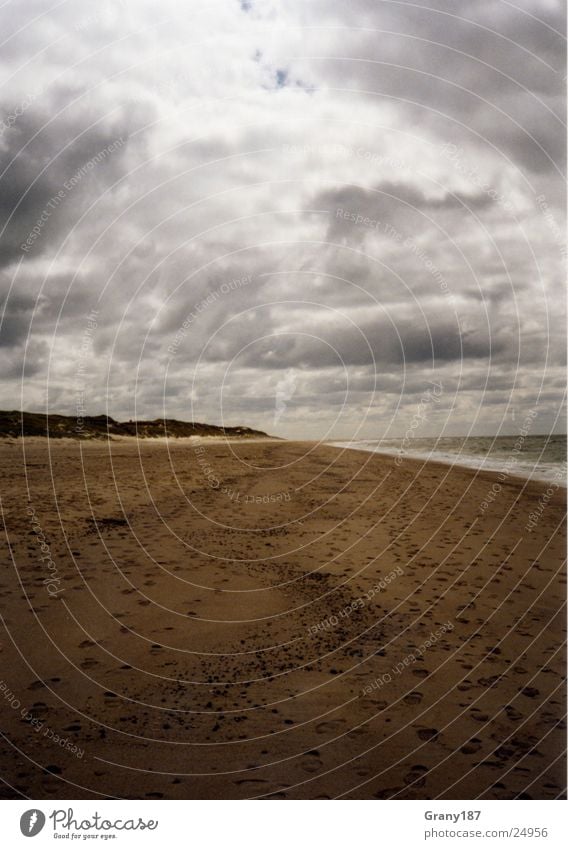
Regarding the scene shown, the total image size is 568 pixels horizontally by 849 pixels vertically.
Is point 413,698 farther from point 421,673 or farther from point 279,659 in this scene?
point 279,659

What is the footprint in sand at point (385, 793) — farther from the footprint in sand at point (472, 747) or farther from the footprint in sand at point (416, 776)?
the footprint in sand at point (472, 747)

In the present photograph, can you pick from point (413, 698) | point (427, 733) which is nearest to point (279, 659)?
point (413, 698)

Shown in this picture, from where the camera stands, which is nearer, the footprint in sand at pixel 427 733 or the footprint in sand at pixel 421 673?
the footprint in sand at pixel 427 733

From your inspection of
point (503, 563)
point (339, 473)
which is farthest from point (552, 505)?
point (339, 473)

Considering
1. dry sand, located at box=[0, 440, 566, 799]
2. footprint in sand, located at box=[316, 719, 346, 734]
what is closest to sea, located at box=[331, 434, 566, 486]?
dry sand, located at box=[0, 440, 566, 799]

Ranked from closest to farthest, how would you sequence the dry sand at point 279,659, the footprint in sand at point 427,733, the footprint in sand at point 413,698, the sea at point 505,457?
the dry sand at point 279,659 < the footprint in sand at point 427,733 < the footprint in sand at point 413,698 < the sea at point 505,457

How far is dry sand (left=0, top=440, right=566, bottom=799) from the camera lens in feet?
16.4

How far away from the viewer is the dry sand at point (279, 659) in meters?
5.01

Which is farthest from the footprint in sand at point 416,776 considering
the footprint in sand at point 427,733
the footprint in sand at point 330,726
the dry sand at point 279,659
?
the footprint in sand at point 330,726

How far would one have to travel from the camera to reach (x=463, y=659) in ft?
23.0

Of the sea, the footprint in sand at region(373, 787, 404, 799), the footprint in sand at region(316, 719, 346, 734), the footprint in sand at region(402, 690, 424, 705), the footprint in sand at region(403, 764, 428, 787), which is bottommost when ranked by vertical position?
the footprint in sand at region(373, 787, 404, 799)

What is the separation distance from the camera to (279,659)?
22.3 ft

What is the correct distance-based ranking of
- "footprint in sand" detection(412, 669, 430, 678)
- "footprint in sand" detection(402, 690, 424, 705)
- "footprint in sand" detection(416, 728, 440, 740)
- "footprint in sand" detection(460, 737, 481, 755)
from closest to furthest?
"footprint in sand" detection(460, 737, 481, 755)
"footprint in sand" detection(416, 728, 440, 740)
"footprint in sand" detection(402, 690, 424, 705)
"footprint in sand" detection(412, 669, 430, 678)

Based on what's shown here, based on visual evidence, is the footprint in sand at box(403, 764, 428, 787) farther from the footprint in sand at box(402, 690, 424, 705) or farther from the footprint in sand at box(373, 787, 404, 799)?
the footprint in sand at box(402, 690, 424, 705)
